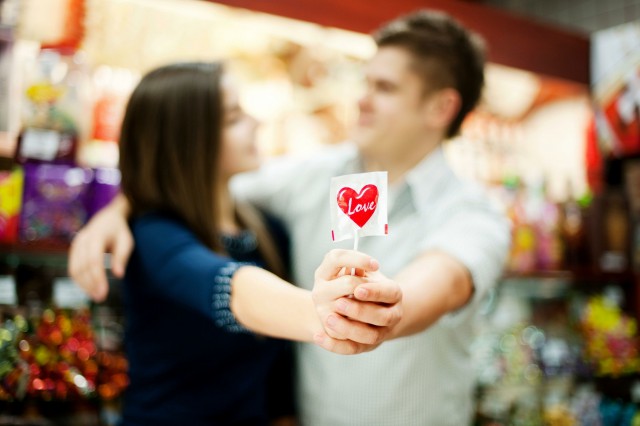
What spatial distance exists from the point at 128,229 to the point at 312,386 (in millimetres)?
647

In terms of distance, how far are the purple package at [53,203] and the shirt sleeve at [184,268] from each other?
18.7 inches

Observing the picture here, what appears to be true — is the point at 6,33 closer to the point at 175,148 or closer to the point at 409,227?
the point at 175,148

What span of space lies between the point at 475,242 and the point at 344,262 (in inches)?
28.2

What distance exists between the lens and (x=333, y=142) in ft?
8.54

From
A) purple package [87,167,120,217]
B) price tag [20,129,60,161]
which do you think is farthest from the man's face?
price tag [20,129,60,161]

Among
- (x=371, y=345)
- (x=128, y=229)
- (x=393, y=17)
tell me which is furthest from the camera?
(x=393, y=17)

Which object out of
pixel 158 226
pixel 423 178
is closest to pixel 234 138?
pixel 158 226

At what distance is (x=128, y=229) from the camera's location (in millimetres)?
1510

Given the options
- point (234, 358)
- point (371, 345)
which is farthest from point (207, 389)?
point (371, 345)

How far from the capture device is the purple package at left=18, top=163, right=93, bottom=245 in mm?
1810

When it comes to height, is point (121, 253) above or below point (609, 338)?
above

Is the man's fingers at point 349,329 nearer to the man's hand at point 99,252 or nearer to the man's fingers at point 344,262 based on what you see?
the man's fingers at point 344,262

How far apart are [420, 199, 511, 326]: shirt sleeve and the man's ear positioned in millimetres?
270

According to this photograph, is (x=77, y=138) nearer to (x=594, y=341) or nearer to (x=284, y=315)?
(x=284, y=315)
